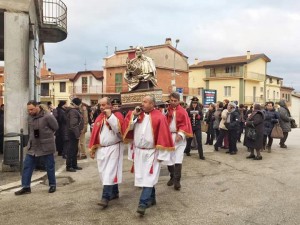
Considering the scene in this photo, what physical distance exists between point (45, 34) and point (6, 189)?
9.07m

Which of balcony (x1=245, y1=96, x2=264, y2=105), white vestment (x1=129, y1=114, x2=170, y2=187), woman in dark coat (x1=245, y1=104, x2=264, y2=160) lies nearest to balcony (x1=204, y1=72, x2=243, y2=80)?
balcony (x1=245, y1=96, x2=264, y2=105)

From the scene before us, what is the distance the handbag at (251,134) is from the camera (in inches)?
400

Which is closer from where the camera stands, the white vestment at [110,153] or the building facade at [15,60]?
the white vestment at [110,153]

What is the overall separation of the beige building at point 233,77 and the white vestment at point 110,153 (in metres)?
45.3

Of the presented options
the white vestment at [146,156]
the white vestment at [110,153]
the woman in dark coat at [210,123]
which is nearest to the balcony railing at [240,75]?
the woman in dark coat at [210,123]

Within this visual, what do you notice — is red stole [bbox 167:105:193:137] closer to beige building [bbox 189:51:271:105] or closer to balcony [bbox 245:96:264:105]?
beige building [bbox 189:51:271:105]

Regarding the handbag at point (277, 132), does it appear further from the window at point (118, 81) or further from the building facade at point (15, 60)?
the window at point (118, 81)

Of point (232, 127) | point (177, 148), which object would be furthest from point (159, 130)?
point (232, 127)

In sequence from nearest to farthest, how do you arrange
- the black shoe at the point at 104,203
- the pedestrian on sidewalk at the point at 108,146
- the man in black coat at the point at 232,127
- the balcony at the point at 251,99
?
the black shoe at the point at 104,203 → the pedestrian on sidewalk at the point at 108,146 → the man in black coat at the point at 232,127 → the balcony at the point at 251,99

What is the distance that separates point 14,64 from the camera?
28.0ft

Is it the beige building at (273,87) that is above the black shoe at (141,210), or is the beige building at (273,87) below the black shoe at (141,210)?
above

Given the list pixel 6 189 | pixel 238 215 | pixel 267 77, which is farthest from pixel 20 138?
pixel 267 77

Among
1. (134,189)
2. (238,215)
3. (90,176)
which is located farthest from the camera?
(90,176)

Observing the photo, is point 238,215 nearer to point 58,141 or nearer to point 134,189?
point 134,189
